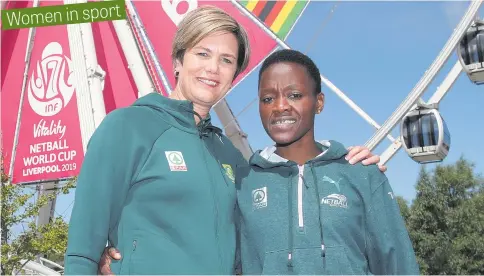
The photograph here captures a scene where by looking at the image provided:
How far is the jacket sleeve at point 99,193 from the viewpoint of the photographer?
9.39ft

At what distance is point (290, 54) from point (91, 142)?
3.74 ft

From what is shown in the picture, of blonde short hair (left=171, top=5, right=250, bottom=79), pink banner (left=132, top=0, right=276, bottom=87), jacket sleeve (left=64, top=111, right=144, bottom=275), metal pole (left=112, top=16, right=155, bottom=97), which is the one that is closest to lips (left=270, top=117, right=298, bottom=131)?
blonde short hair (left=171, top=5, right=250, bottom=79)

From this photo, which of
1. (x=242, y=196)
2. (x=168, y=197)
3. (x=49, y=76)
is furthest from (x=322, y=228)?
(x=49, y=76)

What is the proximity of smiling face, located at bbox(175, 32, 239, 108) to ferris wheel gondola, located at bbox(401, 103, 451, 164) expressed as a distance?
14.5m

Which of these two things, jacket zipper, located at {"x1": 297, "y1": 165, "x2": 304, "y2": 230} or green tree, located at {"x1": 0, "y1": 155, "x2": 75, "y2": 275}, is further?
green tree, located at {"x1": 0, "y1": 155, "x2": 75, "y2": 275}

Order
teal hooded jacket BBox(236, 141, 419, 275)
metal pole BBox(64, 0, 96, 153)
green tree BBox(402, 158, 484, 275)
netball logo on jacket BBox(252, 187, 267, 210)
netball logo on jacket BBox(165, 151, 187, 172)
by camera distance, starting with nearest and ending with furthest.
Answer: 1. netball logo on jacket BBox(165, 151, 187, 172)
2. teal hooded jacket BBox(236, 141, 419, 275)
3. netball logo on jacket BBox(252, 187, 267, 210)
4. metal pole BBox(64, 0, 96, 153)
5. green tree BBox(402, 158, 484, 275)

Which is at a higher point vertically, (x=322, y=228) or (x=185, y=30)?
(x=185, y=30)

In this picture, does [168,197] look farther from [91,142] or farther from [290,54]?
[290,54]

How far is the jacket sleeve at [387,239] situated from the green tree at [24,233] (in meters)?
16.4

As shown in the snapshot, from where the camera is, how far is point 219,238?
10.2 ft

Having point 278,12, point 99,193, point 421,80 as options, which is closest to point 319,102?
point 99,193

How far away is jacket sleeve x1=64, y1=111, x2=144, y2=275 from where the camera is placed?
2.86 m

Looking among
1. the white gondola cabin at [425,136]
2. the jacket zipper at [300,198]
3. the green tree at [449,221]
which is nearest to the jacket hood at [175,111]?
the jacket zipper at [300,198]

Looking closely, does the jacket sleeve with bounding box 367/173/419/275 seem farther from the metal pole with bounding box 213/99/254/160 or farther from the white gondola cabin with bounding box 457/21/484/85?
the metal pole with bounding box 213/99/254/160
